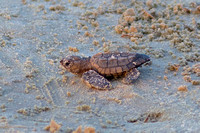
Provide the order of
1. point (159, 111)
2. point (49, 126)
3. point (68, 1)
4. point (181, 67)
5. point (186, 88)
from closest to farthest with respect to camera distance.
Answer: point (49, 126)
point (159, 111)
point (186, 88)
point (181, 67)
point (68, 1)

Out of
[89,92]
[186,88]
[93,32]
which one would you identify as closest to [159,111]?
[186,88]

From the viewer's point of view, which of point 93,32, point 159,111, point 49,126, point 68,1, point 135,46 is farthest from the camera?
point 68,1

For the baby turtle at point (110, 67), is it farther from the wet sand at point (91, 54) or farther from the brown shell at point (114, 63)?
the wet sand at point (91, 54)

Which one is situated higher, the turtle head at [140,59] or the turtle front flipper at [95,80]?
the turtle head at [140,59]

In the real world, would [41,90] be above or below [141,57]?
below

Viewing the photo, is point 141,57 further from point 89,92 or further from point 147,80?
point 89,92

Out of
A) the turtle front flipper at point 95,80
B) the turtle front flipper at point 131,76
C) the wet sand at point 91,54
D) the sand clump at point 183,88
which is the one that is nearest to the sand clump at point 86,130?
the wet sand at point 91,54

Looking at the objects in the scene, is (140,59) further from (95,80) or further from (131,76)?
(95,80)
